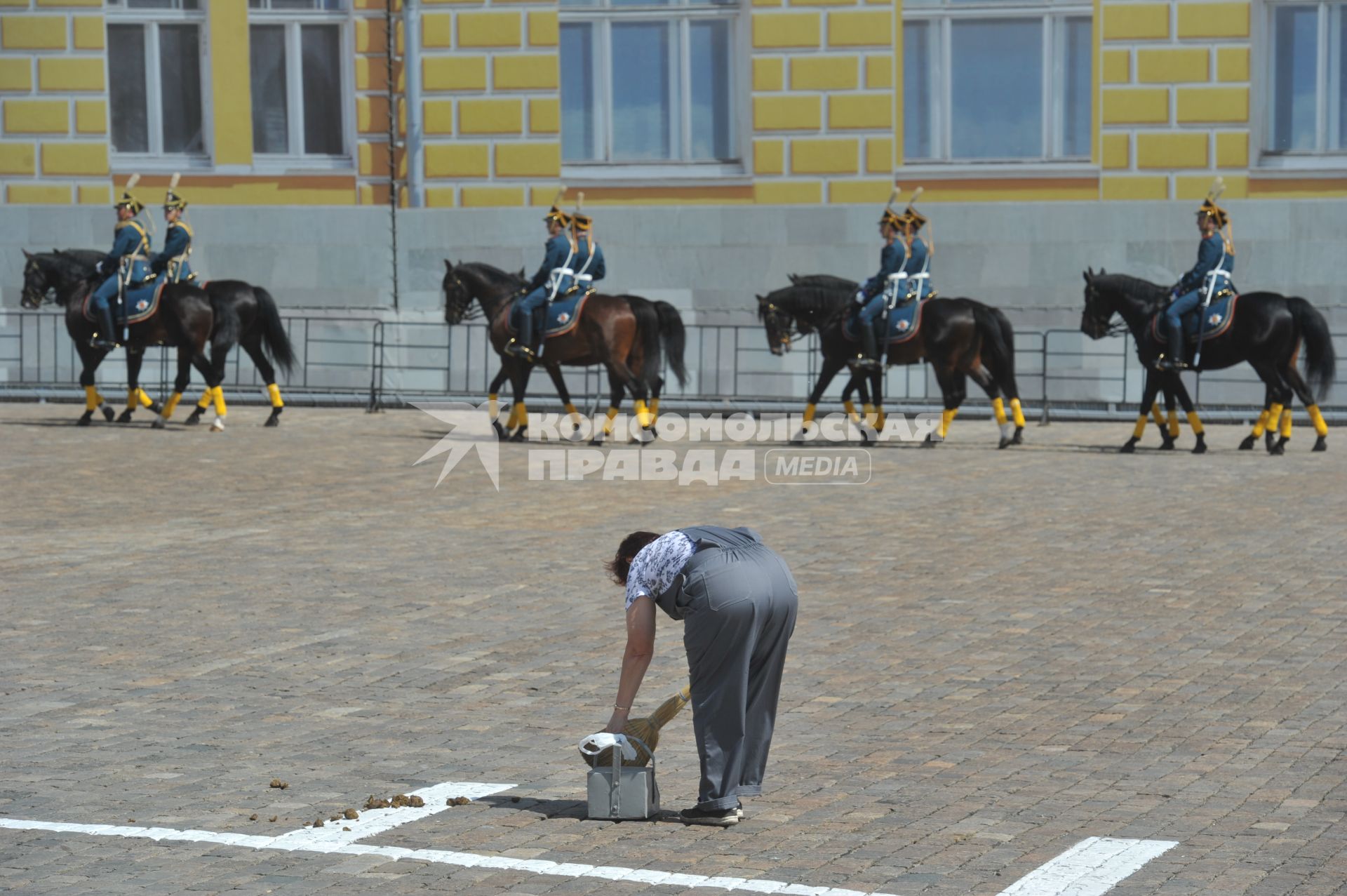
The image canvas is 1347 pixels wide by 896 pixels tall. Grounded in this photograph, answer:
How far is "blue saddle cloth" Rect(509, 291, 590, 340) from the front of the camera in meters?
22.9

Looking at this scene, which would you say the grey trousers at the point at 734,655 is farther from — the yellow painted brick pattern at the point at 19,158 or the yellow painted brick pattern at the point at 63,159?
the yellow painted brick pattern at the point at 19,158

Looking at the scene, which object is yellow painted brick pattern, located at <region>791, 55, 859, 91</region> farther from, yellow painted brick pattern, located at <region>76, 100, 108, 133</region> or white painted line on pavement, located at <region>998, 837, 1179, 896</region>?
white painted line on pavement, located at <region>998, 837, 1179, 896</region>

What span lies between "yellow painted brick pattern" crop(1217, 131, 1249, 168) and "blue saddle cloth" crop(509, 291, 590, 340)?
941cm

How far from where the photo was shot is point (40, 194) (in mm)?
28984

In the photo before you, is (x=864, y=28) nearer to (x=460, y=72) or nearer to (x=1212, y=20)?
(x=1212, y=20)

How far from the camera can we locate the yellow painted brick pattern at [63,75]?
28.9m

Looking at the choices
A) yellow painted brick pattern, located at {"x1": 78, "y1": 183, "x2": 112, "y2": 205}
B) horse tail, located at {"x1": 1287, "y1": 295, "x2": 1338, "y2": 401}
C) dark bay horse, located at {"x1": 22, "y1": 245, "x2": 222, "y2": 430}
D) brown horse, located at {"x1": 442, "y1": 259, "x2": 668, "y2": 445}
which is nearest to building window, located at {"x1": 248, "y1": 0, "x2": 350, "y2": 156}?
yellow painted brick pattern, located at {"x1": 78, "y1": 183, "x2": 112, "y2": 205}

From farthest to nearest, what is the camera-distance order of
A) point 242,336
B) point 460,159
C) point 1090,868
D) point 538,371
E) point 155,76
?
1. point 155,76
2. point 460,159
3. point 538,371
4. point 242,336
5. point 1090,868

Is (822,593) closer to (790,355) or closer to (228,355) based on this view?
(790,355)

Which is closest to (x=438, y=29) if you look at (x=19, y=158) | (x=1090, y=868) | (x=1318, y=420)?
(x=19, y=158)

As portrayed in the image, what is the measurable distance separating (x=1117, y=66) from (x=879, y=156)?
332cm

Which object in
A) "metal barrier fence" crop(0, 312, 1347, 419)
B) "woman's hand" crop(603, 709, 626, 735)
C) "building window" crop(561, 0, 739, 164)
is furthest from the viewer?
"building window" crop(561, 0, 739, 164)

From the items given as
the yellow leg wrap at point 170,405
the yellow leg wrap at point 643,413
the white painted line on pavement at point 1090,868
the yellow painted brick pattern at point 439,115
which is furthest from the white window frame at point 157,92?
the white painted line on pavement at point 1090,868

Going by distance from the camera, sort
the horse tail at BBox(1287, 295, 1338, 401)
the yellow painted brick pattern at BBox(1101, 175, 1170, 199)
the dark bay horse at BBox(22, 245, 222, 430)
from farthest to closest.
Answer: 1. the yellow painted brick pattern at BBox(1101, 175, 1170, 199)
2. the dark bay horse at BBox(22, 245, 222, 430)
3. the horse tail at BBox(1287, 295, 1338, 401)
